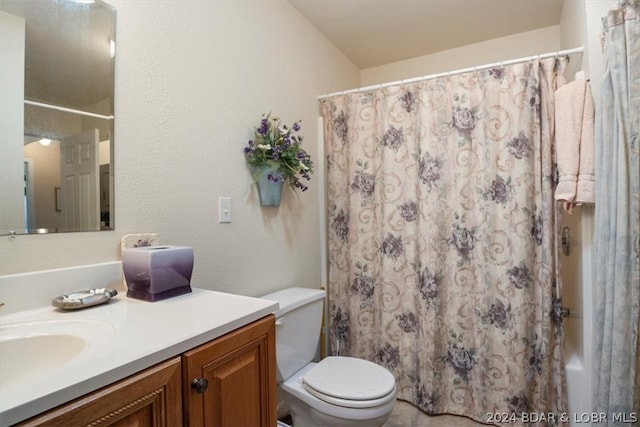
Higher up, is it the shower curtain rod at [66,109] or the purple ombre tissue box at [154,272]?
the shower curtain rod at [66,109]

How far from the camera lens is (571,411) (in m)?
1.56

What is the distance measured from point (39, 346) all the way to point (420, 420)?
70.1 inches

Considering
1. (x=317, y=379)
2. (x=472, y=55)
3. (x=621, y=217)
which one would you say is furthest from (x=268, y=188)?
(x=472, y=55)

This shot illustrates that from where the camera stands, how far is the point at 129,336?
2.21 ft

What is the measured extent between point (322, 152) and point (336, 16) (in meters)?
0.84

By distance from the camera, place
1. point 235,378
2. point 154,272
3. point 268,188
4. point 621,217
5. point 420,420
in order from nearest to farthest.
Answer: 1. point 235,378
2. point 154,272
3. point 621,217
4. point 268,188
5. point 420,420

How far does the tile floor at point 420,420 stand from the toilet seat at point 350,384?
1.59 ft

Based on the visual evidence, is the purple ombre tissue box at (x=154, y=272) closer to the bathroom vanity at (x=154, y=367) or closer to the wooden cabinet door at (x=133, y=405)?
the bathroom vanity at (x=154, y=367)

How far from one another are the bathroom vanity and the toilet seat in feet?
1.52

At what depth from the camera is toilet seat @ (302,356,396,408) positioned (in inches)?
50.5

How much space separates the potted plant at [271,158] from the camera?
61.3 inches

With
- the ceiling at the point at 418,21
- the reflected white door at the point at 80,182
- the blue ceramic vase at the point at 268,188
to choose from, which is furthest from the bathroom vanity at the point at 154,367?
the ceiling at the point at 418,21

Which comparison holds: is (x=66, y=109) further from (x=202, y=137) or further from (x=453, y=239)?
(x=453, y=239)

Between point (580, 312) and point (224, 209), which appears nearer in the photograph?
point (224, 209)
